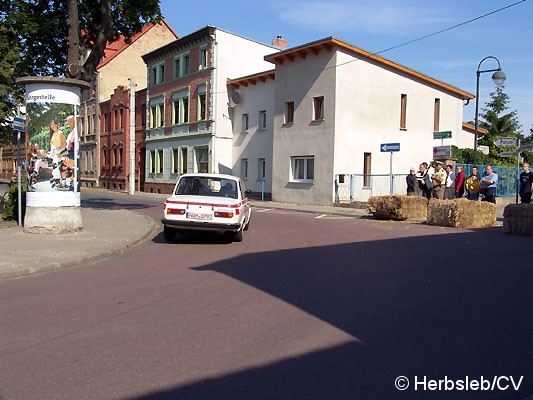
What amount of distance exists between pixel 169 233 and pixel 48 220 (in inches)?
117

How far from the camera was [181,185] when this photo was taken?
40.4 feet

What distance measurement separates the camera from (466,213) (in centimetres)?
1527

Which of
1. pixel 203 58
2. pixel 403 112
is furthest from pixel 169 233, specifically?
pixel 203 58

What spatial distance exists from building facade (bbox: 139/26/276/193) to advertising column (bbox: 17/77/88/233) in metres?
21.1

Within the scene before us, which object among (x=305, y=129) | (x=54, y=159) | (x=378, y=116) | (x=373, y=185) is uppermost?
(x=378, y=116)

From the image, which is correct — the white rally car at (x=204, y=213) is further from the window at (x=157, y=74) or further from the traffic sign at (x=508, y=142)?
the window at (x=157, y=74)

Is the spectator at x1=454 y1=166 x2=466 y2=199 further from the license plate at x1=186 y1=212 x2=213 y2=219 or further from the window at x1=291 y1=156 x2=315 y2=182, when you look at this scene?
the license plate at x1=186 y1=212 x2=213 y2=219

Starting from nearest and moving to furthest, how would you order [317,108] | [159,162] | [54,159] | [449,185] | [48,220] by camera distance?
[48,220], [54,159], [449,185], [317,108], [159,162]

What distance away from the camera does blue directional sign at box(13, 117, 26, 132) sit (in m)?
13.2

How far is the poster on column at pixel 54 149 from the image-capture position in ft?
40.4

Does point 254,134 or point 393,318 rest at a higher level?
point 254,134

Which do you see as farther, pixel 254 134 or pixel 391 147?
pixel 254 134

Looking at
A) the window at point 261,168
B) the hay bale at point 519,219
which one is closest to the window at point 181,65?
the window at point 261,168

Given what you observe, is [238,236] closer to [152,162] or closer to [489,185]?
[489,185]
